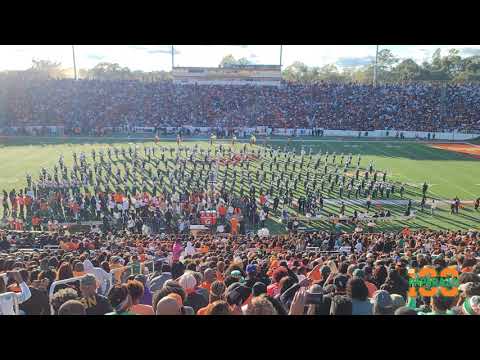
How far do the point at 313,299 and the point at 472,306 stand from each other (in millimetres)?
1602

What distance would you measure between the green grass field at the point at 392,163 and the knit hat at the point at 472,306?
37.3 ft

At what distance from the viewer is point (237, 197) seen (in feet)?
60.3

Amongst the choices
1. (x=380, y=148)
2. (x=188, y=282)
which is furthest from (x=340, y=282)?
(x=380, y=148)

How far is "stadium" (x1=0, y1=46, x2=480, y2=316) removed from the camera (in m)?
5.06

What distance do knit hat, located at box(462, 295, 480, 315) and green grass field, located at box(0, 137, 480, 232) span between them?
1138 cm

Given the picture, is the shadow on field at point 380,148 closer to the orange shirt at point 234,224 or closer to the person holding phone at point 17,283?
the orange shirt at point 234,224

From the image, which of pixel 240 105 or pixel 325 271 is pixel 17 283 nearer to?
pixel 325 271

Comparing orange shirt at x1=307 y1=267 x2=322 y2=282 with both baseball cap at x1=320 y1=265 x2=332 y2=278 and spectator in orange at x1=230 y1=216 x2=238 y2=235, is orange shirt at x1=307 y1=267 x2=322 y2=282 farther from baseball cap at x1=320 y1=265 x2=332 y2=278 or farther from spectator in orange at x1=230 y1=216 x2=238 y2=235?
spectator in orange at x1=230 y1=216 x2=238 y2=235

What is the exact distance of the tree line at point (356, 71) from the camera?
6328cm

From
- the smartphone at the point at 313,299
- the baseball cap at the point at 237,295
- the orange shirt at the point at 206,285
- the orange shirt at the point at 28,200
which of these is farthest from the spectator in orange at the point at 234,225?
the smartphone at the point at 313,299

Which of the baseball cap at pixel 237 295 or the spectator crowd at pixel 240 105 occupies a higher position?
the spectator crowd at pixel 240 105

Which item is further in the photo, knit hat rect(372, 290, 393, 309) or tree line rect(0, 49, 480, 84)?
tree line rect(0, 49, 480, 84)

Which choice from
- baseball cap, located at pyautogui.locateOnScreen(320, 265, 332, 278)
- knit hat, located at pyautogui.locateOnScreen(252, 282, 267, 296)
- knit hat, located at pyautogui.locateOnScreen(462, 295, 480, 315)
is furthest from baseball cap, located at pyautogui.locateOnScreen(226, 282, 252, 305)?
baseball cap, located at pyautogui.locateOnScreen(320, 265, 332, 278)
